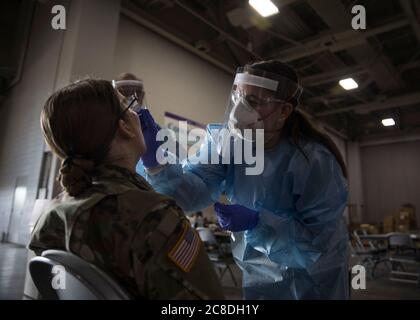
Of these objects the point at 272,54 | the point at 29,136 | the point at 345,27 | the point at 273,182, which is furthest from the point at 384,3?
the point at 29,136

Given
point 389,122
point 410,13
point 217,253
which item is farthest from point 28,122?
point 389,122

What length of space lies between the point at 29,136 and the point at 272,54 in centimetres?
463

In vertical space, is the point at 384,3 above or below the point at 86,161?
above

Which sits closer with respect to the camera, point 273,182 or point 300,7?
point 273,182

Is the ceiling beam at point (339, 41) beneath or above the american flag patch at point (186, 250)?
above

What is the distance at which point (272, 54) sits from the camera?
20.5ft

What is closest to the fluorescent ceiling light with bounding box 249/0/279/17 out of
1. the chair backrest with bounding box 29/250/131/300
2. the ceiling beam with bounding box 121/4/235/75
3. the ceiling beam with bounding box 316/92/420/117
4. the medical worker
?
the ceiling beam with bounding box 121/4/235/75

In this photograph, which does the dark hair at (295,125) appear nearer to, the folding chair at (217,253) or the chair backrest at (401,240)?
the folding chair at (217,253)

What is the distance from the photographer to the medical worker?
105cm

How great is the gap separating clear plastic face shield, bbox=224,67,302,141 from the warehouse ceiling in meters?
3.71

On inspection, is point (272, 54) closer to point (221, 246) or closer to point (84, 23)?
point (84, 23)

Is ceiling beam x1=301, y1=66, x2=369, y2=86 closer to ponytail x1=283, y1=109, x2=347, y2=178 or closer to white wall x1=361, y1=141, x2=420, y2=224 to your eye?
white wall x1=361, y1=141, x2=420, y2=224

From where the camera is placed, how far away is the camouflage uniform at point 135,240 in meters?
0.65

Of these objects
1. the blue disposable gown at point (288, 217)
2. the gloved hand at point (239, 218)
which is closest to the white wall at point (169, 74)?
the blue disposable gown at point (288, 217)
